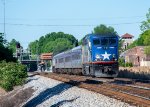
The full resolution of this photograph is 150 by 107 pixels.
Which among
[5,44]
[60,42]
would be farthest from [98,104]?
[60,42]

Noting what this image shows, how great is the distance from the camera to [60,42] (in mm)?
192375

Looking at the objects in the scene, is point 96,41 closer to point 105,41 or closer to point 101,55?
point 105,41

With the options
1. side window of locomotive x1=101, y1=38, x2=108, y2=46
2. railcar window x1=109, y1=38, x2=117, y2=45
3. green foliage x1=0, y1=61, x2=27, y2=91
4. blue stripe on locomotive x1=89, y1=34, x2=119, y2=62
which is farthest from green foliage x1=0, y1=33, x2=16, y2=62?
railcar window x1=109, y1=38, x2=117, y2=45

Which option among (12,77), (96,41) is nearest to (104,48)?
(96,41)

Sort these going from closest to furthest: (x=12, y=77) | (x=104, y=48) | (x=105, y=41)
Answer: (x=104, y=48)
(x=105, y=41)
(x=12, y=77)

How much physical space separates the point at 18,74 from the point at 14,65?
3.14m

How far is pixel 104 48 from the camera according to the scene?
34812mm

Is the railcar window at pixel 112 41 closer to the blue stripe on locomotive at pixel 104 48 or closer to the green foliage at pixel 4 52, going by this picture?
the blue stripe on locomotive at pixel 104 48

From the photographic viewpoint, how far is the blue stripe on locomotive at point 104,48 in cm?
3416

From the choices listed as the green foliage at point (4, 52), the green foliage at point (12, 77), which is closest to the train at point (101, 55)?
the green foliage at point (12, 77)

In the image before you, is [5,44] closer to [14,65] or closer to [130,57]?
[14,65]

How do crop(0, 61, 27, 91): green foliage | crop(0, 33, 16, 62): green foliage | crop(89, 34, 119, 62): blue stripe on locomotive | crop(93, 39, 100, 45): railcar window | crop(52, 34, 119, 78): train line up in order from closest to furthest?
1. crop(52, 34, 119, 78): train
2. crop(89, 34, 119, 62): blue stripe on locomotive
3. crop(93, 39, 100, 45): railcar window
4. crop(0, 61, 27, 91): green foliage
5. crop(0, 33, 16, 62): green foliage

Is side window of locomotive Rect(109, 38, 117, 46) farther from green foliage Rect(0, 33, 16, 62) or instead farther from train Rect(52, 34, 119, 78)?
green foliage Rect(0, 33, 16, 62)

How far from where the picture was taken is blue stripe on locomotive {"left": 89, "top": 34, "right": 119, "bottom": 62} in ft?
112
